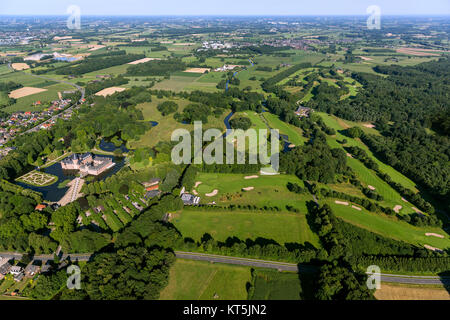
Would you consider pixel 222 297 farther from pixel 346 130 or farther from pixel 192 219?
pixel 346 130

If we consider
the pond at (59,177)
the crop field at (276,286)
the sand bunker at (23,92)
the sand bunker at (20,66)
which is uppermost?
the sand bunker at (20,66)

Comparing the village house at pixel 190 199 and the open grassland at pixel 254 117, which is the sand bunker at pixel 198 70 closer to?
the open grassland at pixel 254 117

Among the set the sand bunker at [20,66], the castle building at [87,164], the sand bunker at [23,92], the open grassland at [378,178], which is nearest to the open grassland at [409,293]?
the open grassland at [378,178]

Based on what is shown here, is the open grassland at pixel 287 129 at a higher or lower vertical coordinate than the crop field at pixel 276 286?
higher

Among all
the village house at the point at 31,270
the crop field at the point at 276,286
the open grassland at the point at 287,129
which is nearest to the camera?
the crop field at the point at 276,286

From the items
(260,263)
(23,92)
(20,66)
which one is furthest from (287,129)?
(20,66)

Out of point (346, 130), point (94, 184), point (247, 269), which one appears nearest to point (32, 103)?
point (94, 184)
